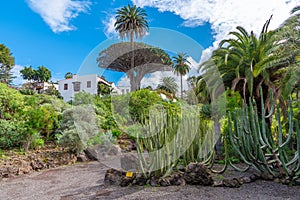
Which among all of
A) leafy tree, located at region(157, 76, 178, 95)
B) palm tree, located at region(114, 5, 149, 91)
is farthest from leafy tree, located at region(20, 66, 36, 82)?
leafy tree, located at region(157, 76, 178, 95)

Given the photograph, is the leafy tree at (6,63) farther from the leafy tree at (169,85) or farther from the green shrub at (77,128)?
the leafy tree at (169,85)

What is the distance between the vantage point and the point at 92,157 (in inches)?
352

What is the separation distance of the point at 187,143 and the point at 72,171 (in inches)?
152

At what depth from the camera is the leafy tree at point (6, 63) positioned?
1143 inches

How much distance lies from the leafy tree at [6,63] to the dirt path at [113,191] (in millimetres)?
28645

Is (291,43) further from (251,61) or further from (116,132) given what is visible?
(116,132)

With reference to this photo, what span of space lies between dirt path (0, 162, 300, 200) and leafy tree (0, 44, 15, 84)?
1128 inches

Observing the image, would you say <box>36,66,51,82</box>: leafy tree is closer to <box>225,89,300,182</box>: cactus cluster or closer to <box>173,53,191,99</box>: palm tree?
<box>173,53,191,99</box>: palm tree

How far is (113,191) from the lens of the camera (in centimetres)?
459

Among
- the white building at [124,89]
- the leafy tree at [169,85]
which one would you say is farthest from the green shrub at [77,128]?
the leafy tree at [169,85]

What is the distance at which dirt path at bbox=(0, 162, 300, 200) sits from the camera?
4.16 metres

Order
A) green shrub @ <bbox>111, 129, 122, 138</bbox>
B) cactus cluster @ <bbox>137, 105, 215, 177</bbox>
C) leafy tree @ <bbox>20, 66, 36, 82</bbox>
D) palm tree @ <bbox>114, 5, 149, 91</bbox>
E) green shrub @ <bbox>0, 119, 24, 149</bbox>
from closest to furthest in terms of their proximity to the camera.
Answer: cactus cluster @ <bbox>137, 105, 215, 177</bbox> < green shrub @ <bbox>0, 119, 24, 149</bbox> < green shrub @ <bbox>111, 129, 122, 138</bbox> < palm tree @ <bbox>114, 5, 149, 91</bbox> < leafy tree @ <bbox>20, 66, 36, 82</bbox>

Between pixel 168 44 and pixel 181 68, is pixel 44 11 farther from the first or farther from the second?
pixel 181 68

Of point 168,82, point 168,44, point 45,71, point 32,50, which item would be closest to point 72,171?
point 168,82
